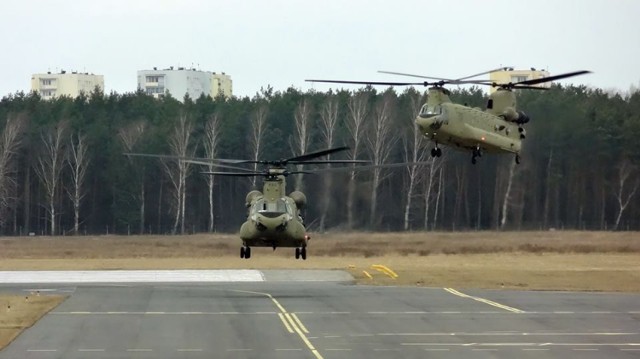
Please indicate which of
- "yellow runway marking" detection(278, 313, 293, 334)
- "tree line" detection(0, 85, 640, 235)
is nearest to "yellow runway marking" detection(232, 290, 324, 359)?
"yellow runway marking" detection(278, 313, 293, 334)

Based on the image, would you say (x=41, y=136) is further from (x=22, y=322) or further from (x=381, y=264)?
(x=22, y=322)

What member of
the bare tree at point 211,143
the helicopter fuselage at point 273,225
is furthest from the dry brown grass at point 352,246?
the helicopter fuselage at point 273,225

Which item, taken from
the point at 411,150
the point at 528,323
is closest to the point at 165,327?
the point at 528,323

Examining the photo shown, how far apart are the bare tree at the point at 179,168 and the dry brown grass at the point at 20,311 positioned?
46633 mm

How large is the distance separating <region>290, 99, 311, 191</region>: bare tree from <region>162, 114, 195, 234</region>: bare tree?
10.3m

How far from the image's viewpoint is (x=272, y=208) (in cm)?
4809

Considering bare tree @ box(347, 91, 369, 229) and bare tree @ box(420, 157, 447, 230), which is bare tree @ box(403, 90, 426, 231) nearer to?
bare tree @ box(420, 157, 447, 230)

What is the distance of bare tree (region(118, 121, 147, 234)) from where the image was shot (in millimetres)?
114500

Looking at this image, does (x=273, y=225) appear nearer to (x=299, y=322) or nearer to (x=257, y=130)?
(x=299, y=322)

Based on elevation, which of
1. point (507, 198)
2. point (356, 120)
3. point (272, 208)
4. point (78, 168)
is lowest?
point (507, 198)

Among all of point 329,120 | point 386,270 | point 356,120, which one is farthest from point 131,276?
point 329,120

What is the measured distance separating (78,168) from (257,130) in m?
18.6

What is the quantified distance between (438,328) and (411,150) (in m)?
61.3

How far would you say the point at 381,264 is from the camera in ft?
275
